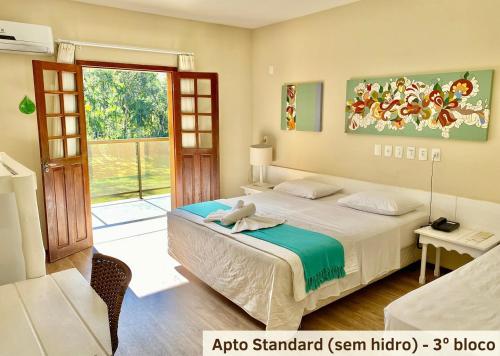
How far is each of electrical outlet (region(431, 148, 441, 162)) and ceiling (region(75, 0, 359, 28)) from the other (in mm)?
1763

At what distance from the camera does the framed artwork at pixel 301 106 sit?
4523 millimetres

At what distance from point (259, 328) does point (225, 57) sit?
3661 millimetres

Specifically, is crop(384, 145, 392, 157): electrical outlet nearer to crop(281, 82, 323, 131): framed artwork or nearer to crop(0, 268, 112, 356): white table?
crop(281, 82, 323, 131): framed artwork

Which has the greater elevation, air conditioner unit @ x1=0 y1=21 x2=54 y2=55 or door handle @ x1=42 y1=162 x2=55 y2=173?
air conditioner unit @ x1=0 y1=21 x2=54 y2=55

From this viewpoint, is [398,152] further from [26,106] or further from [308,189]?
[26,106]

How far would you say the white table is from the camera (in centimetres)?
127

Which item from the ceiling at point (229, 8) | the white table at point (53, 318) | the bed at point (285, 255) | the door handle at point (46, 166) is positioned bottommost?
the bed at point (285, 255)

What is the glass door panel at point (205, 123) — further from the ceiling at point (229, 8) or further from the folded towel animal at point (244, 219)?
the folded towel animal at point (244, 219)

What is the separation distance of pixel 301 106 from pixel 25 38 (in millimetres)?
2941

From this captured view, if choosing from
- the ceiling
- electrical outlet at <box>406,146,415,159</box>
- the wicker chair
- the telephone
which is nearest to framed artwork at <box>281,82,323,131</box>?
the ceiling

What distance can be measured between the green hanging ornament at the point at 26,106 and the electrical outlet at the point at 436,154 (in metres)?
3.76

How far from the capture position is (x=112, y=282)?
1.83m

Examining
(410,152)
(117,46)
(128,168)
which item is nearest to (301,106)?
(410,152)

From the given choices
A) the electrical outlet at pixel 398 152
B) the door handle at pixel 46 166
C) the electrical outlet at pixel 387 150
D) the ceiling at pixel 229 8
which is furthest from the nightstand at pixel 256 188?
the door handle at pixel 46 166
